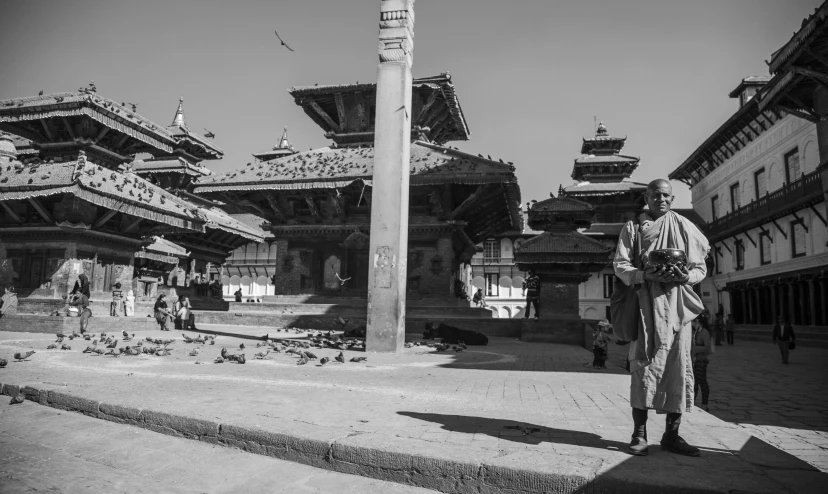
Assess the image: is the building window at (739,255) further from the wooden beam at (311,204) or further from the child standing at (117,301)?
the child standing at (117,301)

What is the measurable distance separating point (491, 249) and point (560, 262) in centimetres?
3204

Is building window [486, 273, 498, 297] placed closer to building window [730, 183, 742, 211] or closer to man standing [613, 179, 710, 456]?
building window [730, 183, 742, 211]

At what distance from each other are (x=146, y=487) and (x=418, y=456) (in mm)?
1772

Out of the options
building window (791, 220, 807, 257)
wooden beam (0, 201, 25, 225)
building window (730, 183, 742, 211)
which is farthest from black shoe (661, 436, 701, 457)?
building window (730, 183, 742, 211)

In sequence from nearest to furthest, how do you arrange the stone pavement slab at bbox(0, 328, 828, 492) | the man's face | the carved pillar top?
1. the stone pavement slab at bbox(0, 328, 828, 492)
2. the man's face
3. the carved pillar top

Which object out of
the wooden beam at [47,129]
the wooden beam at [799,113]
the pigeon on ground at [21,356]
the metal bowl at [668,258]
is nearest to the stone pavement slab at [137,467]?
the metal bowl at [668,258]

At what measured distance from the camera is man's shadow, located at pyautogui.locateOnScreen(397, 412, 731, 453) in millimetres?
3570

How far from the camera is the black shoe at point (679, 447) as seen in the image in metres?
3.33

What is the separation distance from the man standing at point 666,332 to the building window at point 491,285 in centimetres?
4311

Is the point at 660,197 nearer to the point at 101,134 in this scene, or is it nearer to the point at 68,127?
the point at 101,134

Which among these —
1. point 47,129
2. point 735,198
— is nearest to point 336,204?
point 47,129

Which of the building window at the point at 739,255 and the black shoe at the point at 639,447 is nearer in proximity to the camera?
the black shoe at the point at 639,447

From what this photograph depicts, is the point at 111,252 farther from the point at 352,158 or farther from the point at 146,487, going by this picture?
the point at 146,487

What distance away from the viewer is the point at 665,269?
3398 mm
